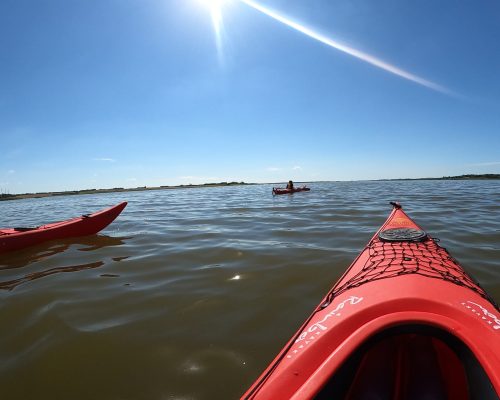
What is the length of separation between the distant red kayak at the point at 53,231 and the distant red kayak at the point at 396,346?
321 inches

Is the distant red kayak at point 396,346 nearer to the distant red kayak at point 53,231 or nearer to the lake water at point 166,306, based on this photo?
the lake water at point 166,306

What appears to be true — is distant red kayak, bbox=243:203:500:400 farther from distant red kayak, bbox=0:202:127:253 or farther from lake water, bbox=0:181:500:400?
distant red kayak, bbox=0:202:127:253

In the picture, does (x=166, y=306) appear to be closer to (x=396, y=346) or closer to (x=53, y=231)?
(x=396, y=346)

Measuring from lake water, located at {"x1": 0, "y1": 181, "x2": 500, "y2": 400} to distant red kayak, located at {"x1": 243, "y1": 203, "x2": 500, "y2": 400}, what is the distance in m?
0.98

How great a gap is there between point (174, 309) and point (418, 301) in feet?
9.78

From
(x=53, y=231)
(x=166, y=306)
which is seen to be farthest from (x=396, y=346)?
(x=53, y=231)

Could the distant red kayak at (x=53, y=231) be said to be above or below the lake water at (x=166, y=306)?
above

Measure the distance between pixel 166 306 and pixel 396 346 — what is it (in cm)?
285

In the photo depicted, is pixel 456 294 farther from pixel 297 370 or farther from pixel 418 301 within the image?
pixel 297 370

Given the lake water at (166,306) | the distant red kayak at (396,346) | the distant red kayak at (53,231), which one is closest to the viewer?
the distant red kayak at (396,346)

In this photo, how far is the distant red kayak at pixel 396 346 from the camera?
5.41ft

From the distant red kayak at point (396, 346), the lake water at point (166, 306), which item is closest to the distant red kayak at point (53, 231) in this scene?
the lake water at point (166, 306)

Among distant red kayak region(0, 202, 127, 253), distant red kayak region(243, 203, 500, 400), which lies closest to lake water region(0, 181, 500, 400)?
distant red kayak region(0, 202, 127, 253)

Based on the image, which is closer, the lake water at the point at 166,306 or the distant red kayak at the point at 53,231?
the lake water at the point at 166,306
